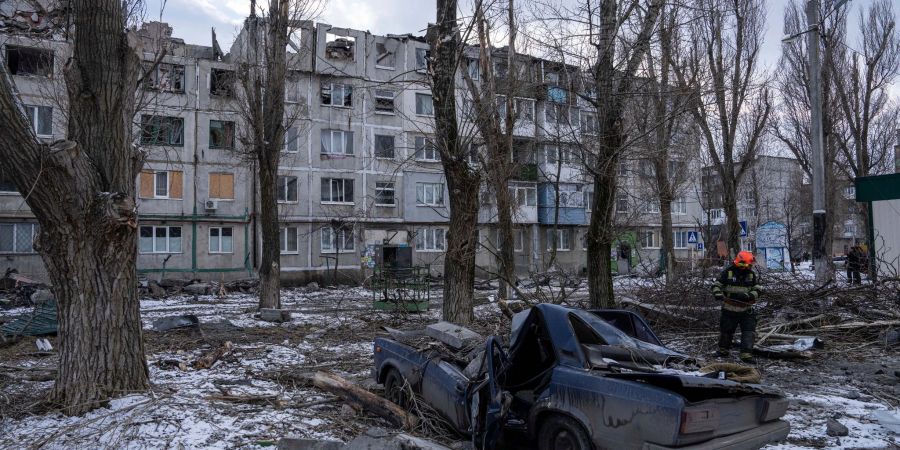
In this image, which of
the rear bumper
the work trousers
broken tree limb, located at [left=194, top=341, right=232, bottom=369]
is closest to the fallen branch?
→ broken tree limb, located at [left=194, top=341, right=232, bottom=369]

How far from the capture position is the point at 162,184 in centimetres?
3177

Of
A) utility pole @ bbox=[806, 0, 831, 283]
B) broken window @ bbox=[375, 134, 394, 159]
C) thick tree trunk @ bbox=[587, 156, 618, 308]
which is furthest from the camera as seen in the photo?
broken window @ bbox=[375, 134, 394, 159]

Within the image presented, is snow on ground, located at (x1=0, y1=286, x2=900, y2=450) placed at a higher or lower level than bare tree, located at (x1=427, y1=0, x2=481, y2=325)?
lower

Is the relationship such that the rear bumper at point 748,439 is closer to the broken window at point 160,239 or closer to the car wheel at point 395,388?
the car wheel at point 395,388

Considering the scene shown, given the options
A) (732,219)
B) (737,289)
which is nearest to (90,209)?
(737,289)

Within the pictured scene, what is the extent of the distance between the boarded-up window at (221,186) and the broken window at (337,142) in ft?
18.2

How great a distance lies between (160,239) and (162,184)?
2.88 meters

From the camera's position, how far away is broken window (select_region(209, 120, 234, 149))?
32812 mm

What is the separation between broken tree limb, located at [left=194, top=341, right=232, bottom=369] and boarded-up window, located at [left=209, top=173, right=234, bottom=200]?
942 inches

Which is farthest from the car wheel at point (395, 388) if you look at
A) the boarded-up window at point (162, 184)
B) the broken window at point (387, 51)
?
the broken window at point (387, 51)

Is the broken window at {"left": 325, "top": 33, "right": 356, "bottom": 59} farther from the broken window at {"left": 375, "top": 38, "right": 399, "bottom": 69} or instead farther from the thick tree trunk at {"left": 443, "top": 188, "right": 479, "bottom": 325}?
the thick tree trunk at {"left": 443, "top": 188, "right": 479, "bottom": 325}

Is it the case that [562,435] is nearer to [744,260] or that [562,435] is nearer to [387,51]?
[744,260]

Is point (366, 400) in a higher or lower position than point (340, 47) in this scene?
lower

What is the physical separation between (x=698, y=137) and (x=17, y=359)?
813 inches
